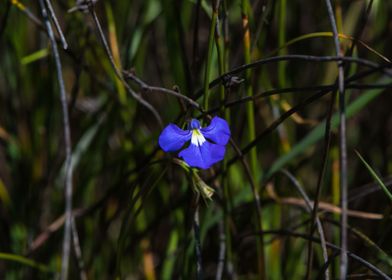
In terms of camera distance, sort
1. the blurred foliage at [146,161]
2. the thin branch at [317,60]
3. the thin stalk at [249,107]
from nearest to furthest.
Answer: the thin branch at [317,60] < the thin stalk at [249,107] < the blurred foliage at [146,161]

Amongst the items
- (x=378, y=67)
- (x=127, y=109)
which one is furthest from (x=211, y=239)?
(x=378, y=67)

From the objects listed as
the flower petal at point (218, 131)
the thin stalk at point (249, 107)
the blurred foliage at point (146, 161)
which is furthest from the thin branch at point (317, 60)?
the blurred foliage at point (146, 161)

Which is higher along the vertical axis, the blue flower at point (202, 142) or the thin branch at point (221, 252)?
the blue flower at point (202, 142)

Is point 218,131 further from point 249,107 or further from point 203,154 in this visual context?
point 249,107

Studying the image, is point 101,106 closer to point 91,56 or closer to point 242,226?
point 91,56

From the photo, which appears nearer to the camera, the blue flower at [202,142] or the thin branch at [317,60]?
the thin branch at [317,60]

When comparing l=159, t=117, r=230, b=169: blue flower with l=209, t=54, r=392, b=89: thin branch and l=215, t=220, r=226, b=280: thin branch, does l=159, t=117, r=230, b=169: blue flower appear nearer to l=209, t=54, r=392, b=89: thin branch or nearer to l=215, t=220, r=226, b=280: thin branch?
l=209, t=54, r=392, b=89: thin branch

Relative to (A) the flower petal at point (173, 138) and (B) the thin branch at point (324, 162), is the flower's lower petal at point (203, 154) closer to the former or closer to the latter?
(A) the flower petal at point (173, 138)

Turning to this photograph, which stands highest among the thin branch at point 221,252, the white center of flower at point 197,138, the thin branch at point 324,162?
the white center of flower at point 197,138
